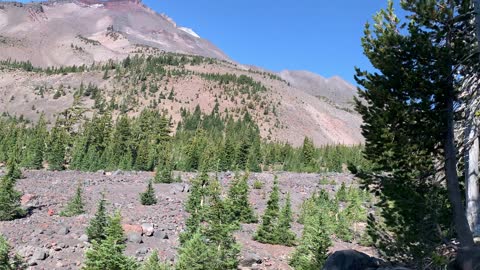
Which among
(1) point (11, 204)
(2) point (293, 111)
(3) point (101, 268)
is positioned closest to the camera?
(3) point (101, 268)

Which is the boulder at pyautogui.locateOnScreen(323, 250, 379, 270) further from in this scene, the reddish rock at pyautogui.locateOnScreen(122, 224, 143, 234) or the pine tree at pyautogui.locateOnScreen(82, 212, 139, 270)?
the reddish rock at pyautogui.locateOnScreen(122, 224, 143, 234)

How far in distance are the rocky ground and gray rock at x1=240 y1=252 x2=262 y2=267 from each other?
0.04 metres

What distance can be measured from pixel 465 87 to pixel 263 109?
317ft

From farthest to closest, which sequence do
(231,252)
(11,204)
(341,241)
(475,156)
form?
(341,241)
(11,204)
(231,252)
(475,156)

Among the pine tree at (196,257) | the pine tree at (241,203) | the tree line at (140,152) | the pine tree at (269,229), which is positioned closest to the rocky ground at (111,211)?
the pine tree at (269,229)

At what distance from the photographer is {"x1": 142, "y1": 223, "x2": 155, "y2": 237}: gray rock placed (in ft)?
65.1

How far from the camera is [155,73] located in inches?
4796

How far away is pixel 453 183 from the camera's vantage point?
436 inches

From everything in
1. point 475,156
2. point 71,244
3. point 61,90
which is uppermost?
point 61,90

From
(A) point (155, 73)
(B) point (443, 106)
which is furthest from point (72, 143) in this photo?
(A) point (155, 73)

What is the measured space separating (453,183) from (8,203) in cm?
1987

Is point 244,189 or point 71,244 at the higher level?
point 244,189

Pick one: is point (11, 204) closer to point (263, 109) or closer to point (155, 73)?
point (263, 109)


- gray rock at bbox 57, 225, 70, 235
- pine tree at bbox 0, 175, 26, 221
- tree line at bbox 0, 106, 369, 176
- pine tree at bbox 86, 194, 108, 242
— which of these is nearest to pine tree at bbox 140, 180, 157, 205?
pine tree at bbox 0, 175, 26, 221
